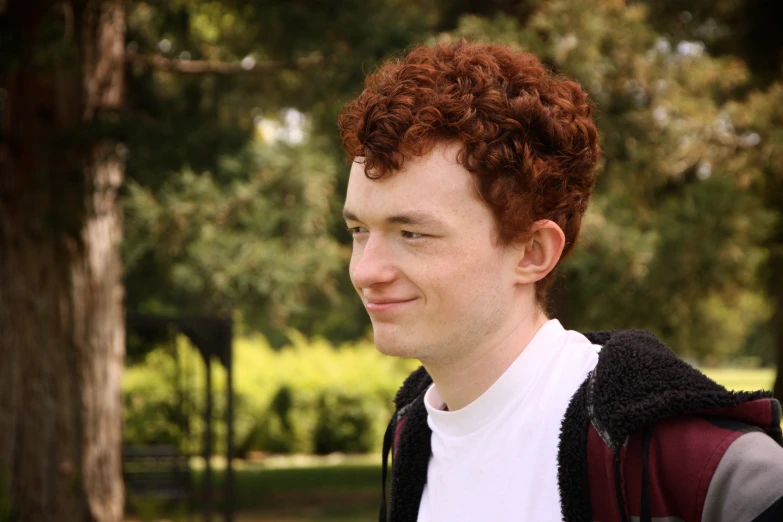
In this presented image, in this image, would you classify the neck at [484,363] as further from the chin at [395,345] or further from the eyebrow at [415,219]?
the eyebrow at [415,219]

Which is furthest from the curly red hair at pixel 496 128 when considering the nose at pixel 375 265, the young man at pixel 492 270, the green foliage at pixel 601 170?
the green foliage at pixel 601 170

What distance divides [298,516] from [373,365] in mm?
6898

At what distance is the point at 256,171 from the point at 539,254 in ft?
29.3

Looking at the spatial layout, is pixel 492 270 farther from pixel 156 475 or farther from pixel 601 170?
pixel 156 475

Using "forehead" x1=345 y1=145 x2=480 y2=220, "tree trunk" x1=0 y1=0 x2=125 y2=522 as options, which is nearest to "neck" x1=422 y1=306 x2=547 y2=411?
"forehead" x1=345 y1=145 x2=480 y2=220

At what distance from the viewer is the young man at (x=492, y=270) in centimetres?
147

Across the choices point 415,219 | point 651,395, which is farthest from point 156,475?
point 651,395

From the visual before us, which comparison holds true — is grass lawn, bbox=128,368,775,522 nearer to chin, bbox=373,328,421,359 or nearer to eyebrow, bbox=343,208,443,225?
chin, bbox=373,328,421,359

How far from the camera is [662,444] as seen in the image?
52.4 inches

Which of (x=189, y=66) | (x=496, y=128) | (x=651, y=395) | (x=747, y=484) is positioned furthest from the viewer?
(x=189, y=66)

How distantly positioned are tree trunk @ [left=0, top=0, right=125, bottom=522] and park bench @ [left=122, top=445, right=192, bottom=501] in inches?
112

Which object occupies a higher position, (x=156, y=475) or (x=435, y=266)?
(x=435, y=266)

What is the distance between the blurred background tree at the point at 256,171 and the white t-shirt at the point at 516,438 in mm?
4328

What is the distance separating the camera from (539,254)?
5.27 ft
